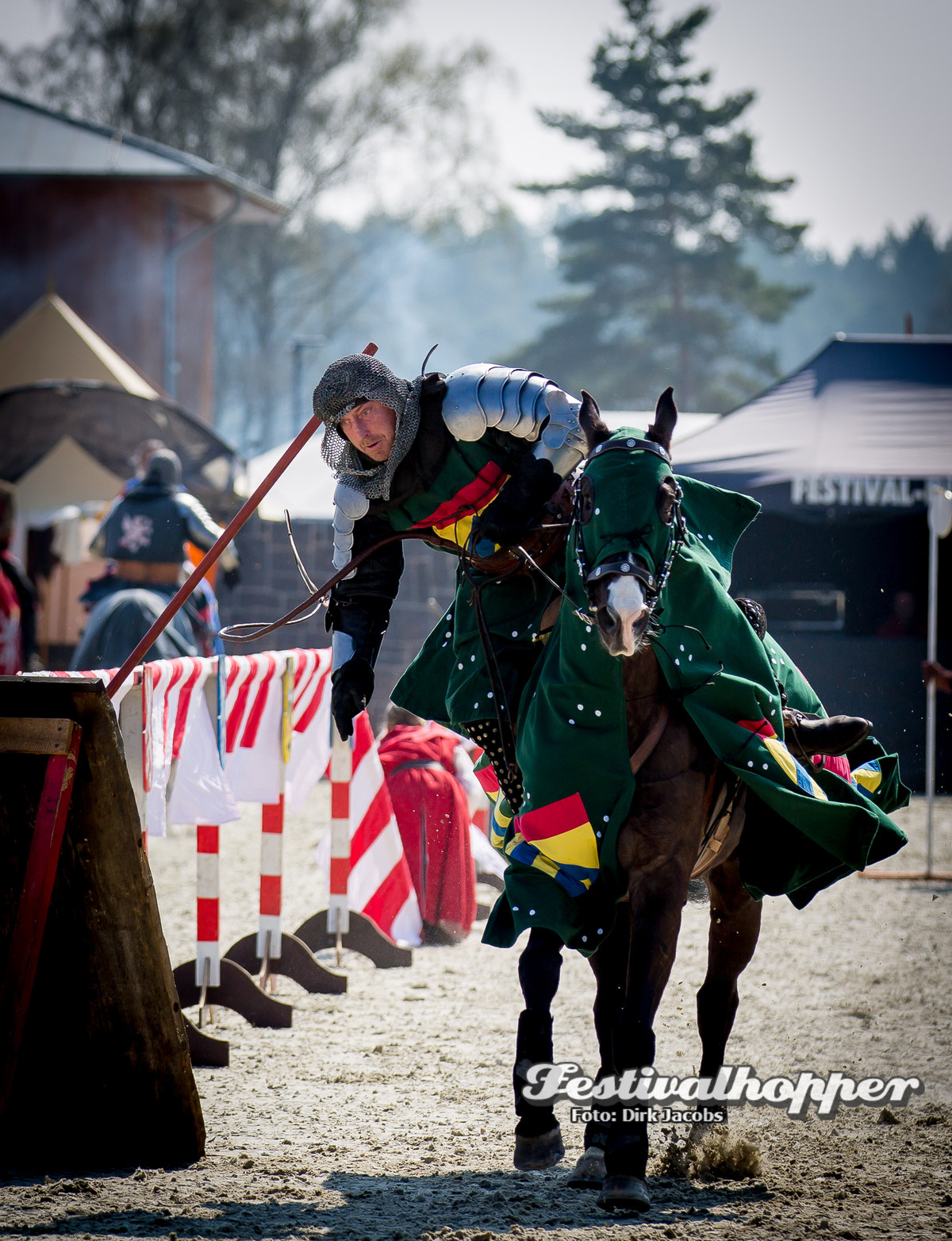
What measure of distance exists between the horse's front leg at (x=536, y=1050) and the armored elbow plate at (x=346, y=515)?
129 cm

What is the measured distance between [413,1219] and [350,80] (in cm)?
2837

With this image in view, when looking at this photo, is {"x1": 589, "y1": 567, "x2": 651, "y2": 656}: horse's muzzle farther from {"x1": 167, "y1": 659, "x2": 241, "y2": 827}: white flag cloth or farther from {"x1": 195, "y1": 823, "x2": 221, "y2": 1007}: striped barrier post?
{"x1": 195, "y1": 823, "x2": 221, "y2": 1007}: striped barrier post

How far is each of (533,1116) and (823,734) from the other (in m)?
1.25

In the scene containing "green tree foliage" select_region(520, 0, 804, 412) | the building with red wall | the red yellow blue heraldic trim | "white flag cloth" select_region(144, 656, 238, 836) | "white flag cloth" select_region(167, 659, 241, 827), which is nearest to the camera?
the red yellow blue heraldic trim

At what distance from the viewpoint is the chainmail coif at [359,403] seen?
397cm

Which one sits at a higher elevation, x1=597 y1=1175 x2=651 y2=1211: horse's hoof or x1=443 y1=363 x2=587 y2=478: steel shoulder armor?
x1=443 y1=363 x2=587 y2=478: steel shoulder armor

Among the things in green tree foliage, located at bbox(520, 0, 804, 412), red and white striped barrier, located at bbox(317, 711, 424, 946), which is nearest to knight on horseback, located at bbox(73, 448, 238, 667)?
red and white striped barrier, located at bbox(317, 711, 424, 946)

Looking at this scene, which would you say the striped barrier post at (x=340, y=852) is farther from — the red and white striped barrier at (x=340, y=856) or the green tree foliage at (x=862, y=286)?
the green tree foliage at (x=862, y=286)

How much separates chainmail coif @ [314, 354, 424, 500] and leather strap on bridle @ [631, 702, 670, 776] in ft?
3.49

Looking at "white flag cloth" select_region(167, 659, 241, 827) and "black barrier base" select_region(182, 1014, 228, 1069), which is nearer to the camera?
"black barrier base" select_region(182, 1014, 228, 1069)

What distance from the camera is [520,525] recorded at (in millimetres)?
3895

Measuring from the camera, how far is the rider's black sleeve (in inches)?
166

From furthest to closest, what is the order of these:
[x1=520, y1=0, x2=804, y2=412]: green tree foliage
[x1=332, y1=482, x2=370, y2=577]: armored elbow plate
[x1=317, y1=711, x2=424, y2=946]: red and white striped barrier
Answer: [x1=520, y1=0, x2=804, y2=412]: green tree foliage
[x1=317, y1=711, x2=424, y2=946]: red and white striped barrier
[x1=332, y1=482, x2=370, y2=577]: armored elbow plate

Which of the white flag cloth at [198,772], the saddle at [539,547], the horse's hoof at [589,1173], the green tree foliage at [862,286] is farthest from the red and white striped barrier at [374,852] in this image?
the green tree foliage at [862,286]
